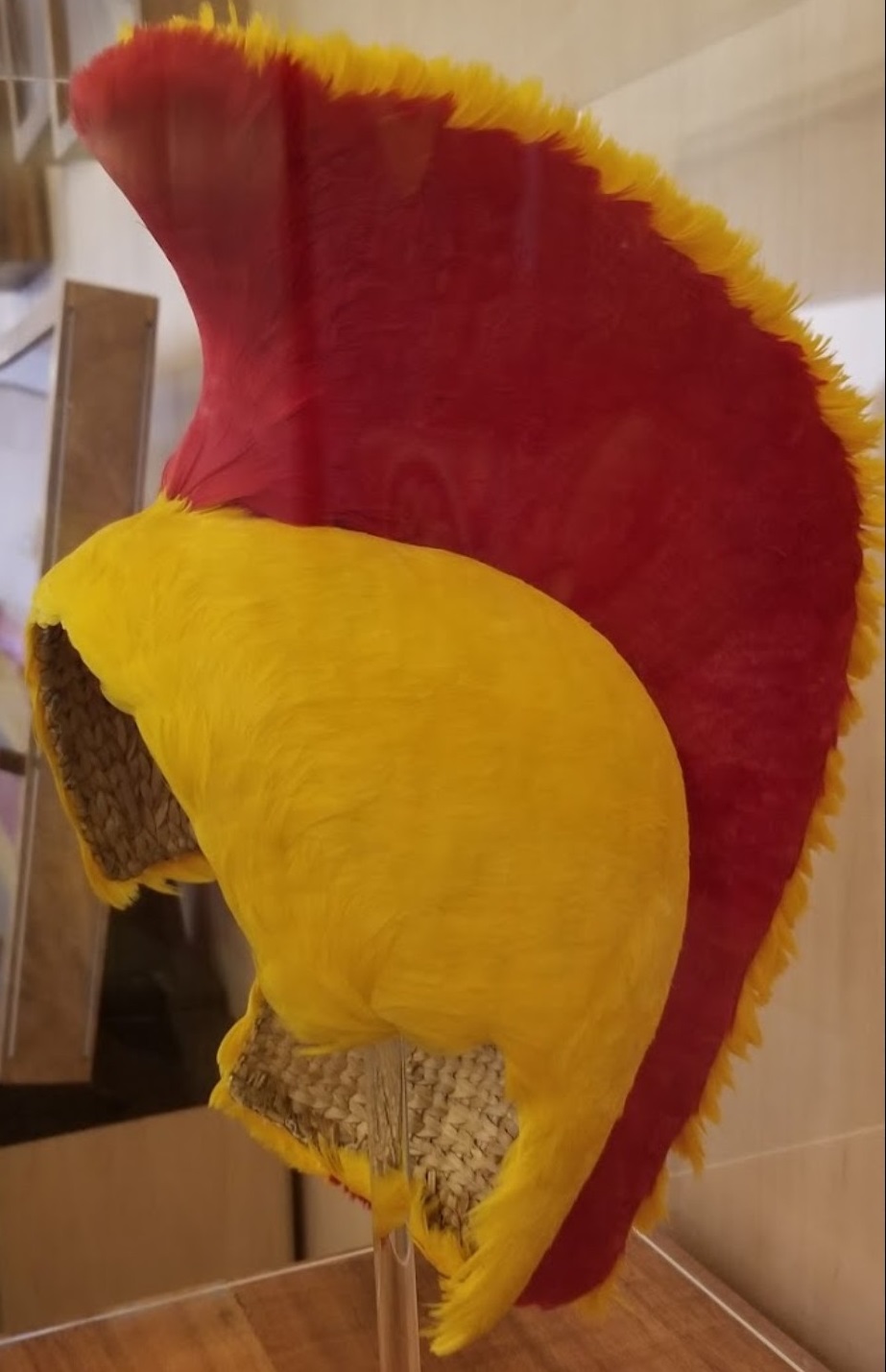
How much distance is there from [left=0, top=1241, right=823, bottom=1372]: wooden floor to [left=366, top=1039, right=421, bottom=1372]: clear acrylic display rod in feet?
0.20

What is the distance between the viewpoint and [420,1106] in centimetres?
59

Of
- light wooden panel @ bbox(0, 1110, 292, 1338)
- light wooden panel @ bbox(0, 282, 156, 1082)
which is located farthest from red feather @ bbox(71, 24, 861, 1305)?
light wooden panel @ bbox(0, 1110, 292, 1338)

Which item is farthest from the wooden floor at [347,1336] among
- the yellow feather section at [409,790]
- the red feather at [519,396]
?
the yellow feather section at [409,790]

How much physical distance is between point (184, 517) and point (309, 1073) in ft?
0.95

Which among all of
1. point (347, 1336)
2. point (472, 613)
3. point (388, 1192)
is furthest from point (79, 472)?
point (347, 1336)

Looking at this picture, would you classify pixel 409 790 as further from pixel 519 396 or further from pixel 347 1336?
pixel 347 1336

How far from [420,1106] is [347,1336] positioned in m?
0.20

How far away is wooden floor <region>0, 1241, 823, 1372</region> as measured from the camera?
2.18 feet

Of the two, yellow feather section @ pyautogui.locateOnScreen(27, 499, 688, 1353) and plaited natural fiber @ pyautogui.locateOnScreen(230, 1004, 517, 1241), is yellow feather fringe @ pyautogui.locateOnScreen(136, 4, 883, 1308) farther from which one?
yellow feather section @ pyautogui.locateOnScreen(27, 499, 688, 1353)

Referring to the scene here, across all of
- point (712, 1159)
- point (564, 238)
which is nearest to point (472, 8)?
point (564, 238)

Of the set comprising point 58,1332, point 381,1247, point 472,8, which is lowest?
point 58,1332

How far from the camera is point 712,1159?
0.76 m

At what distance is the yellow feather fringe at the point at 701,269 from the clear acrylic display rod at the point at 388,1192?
0.05 feet

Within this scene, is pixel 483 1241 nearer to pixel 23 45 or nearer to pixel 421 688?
pixel 421 688
